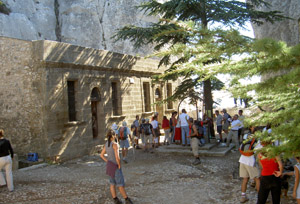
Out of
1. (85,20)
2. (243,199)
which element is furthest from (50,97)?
(85,20)

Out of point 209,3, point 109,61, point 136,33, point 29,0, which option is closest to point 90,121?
point 109,61

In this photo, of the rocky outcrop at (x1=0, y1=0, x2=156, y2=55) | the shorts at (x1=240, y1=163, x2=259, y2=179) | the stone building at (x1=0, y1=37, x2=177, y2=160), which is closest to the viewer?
the shorts at (x1=240, y1=163, x2=259, y2=179)

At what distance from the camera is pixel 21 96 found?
12.3m

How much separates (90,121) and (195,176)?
6.78 metres

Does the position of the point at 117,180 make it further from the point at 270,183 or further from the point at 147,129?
the point at 147,129

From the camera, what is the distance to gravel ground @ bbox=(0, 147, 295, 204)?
23.1 ft

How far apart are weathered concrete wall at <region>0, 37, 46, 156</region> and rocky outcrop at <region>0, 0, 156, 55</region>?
25.2m

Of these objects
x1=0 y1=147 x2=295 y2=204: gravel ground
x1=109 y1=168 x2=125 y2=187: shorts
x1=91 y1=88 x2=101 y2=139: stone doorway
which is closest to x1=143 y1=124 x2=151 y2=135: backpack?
x1=0 y1=147 x2=295 y2=204: gravel ground

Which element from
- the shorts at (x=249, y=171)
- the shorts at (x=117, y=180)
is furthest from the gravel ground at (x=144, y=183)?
the shorts at (x=117, y=180)

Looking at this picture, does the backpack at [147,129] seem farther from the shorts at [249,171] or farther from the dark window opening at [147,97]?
the shorts at [249,171]

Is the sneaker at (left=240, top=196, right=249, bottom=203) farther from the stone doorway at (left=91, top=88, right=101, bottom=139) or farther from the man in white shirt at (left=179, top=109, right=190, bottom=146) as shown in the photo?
the stone doorway at (left=91, top=88, right=101, bottom=139)

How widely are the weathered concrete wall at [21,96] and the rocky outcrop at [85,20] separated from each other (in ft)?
82.6

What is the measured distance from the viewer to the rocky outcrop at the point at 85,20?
3766 cm

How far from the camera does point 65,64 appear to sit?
41.3ft
